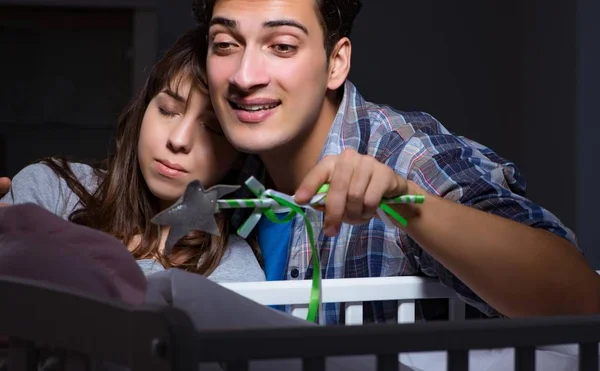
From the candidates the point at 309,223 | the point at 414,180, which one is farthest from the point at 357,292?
the point at 309,223

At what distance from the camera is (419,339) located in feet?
1.67

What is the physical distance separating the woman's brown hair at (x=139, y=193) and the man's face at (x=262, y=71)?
0.40 feet

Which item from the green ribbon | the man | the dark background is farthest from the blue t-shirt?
the dark background

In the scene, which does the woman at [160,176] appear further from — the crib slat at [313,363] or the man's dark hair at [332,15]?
the crib slat at [313,363]

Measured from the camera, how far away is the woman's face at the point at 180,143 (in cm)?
124

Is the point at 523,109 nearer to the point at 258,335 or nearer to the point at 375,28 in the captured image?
the point at 375,28

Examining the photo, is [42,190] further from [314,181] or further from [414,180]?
[314,181]

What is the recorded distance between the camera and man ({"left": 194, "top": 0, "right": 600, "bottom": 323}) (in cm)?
87

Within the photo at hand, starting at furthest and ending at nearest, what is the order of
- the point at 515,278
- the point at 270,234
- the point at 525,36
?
the point at 525,36, the point at 270,234, the point at 515,278

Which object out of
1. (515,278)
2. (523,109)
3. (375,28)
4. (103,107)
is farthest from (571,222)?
(515,278)

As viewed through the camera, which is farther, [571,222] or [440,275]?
[571,222]

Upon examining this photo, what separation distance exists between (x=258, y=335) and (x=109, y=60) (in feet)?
10.9

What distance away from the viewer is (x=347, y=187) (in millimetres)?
725

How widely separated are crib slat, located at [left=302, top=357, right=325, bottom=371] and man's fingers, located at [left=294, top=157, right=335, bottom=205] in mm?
228
